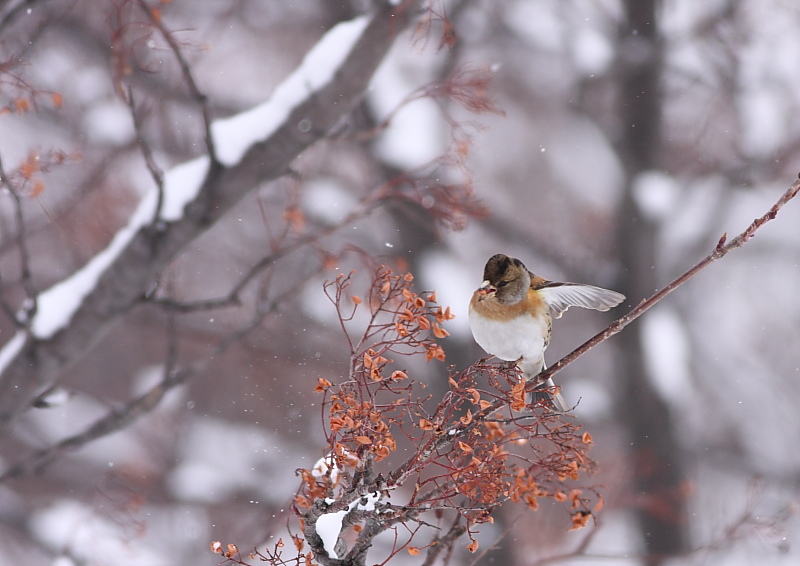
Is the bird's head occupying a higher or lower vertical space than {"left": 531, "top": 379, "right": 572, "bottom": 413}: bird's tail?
higher

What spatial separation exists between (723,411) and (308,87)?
4.00 metres

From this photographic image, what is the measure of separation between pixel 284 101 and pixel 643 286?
2.89m

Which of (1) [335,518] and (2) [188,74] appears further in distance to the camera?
(2) [188,74]

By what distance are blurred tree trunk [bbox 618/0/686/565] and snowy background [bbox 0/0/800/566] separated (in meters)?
0.02

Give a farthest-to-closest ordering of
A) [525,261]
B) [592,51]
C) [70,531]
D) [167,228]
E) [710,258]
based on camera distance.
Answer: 1. [592,51]
2. [525,261]
3. [70,531]
4. [167,228]
5. [710,258]

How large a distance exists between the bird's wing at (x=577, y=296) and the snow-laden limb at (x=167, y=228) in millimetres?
796

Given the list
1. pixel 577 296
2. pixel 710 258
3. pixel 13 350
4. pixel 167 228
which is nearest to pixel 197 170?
pixel 167 228

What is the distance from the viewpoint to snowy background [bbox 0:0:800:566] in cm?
390

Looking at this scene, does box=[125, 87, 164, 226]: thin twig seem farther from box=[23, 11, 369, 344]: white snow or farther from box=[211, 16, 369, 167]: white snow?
box=[211, 16, 369, 167]: white snow

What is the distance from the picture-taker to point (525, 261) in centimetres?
412

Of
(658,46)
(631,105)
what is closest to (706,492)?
(631,105)

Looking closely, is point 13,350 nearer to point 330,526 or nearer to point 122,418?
point 122,418

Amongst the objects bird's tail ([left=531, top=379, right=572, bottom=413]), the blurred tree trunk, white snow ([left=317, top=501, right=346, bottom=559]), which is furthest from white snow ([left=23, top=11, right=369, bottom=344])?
the blurred tree trunk

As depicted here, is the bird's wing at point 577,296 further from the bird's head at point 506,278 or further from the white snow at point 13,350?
the white snow at point 13,350
